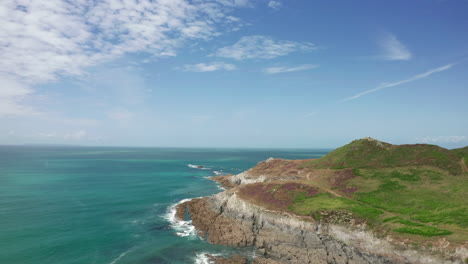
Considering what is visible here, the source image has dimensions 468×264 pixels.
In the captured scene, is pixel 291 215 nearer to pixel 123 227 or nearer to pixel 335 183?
pixel 335 183

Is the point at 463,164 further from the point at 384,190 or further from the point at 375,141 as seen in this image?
the point at 384,190

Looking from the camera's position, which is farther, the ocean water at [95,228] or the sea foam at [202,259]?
the ocean water at [95,228]

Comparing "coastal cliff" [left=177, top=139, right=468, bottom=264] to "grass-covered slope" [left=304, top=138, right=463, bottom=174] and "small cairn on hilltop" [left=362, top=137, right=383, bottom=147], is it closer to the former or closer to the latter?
"grass-covered slope" [left=304, top=138, right=463, bottom=174]

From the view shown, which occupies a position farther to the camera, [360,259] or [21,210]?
[21,210]

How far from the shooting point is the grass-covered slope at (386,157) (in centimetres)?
7200

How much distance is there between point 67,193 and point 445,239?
342 ft

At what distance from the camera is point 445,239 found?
35812mm

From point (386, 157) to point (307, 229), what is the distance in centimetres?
5332

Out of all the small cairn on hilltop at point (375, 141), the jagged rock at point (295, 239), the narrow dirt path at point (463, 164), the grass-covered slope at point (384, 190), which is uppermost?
the small cairn on hilltop at point (375, 141)

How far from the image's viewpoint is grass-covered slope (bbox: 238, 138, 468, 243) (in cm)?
4306

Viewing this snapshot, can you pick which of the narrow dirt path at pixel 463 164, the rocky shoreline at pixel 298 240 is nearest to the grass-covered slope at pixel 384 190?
the narrow dirt path at pixel 463 164

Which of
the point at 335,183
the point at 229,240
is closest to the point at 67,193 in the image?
the point at 229,240

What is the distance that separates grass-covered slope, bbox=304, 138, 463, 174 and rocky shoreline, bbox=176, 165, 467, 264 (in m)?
41.5

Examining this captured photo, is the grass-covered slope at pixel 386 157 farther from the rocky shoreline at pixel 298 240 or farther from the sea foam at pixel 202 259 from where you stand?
the sea foam at pixel 202 259
